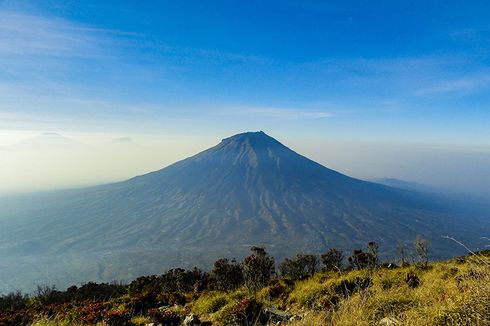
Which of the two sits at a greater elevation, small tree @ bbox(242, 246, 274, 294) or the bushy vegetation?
the bushy vegetation

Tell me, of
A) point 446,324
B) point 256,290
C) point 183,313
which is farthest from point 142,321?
point 446,324

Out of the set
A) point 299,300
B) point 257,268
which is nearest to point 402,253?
point 257,268

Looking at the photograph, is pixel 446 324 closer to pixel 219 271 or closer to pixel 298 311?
pixel 298 311

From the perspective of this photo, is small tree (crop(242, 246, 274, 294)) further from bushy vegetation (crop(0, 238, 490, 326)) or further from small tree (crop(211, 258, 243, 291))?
small tree (crop(211, 258, 243, 291))

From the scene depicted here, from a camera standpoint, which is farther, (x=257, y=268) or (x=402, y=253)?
(x=402, y=253)

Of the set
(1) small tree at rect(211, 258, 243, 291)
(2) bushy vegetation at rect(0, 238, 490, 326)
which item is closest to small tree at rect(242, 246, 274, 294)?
(2) bushy vegetation at rect(0, 238, 490, 326)

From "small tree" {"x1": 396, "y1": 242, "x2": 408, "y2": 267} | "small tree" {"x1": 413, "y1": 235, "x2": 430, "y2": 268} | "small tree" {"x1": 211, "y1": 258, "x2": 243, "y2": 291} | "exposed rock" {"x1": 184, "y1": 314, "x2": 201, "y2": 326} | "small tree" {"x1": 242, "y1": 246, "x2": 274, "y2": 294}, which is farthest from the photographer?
"small tree" {"x1": 413, "y1": 235, "x2": 430, "y2": 268}

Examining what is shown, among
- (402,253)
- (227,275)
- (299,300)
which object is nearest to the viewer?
(299,300)

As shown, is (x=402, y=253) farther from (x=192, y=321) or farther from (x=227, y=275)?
(x=192, y=321)
